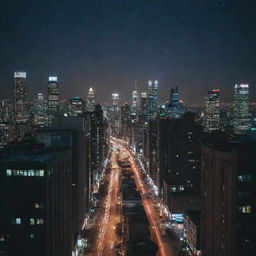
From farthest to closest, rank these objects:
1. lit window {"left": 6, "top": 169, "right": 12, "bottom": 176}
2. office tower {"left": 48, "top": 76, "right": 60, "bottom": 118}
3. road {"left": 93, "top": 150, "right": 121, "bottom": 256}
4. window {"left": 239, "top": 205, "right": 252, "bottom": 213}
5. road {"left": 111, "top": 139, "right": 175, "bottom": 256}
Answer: office tower {"left": 48, "top": 76, "right": 60, "bottom": 118} → road {"left": 93, "top": 150, "right": 121, "bottom": 256} → road {"left": 111, "top": 139, "right": 175, "bottom": 256} → window {"left": 239, "top": 205, "right": 252, "bottom": 213} → lit window {"left": 6, "top": 169, "right": 12, "bottom": 176}

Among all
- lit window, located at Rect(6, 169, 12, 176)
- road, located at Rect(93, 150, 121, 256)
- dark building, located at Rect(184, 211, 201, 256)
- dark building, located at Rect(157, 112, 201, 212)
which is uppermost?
lit window, located at Rect(6, 169, 12, 176)

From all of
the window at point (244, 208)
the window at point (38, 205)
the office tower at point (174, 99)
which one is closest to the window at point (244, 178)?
the window at point (244, 208)

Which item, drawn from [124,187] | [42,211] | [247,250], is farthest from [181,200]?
[42,211]

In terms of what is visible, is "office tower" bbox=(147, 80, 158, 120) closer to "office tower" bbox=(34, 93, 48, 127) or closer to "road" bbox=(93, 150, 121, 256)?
"office tower" bbox=(34, 93, 48, 127)

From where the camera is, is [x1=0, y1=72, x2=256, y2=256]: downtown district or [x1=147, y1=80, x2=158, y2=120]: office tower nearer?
[x1=0, y1=72, x2=256, y2=256]: downtown district

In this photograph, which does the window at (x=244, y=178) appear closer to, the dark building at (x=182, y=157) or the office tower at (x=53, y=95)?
the dark building at (x=182, y=157)

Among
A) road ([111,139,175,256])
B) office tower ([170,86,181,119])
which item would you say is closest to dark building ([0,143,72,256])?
road ([111,139,175,256])

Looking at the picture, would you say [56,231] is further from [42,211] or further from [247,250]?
[247,250]

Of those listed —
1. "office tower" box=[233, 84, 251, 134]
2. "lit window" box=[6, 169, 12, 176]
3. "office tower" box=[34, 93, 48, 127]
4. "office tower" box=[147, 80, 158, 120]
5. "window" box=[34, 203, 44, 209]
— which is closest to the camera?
"lit window" box=[6, 169, 12, 176]
